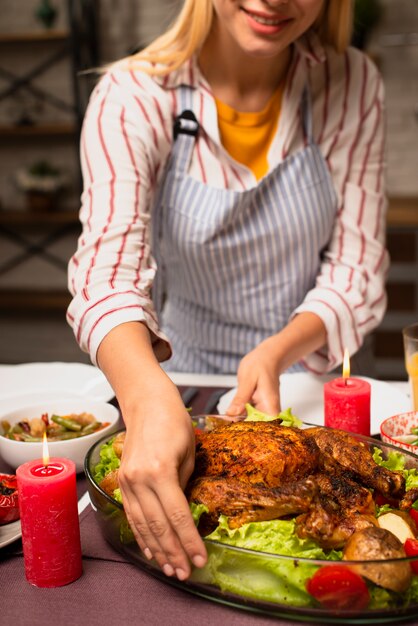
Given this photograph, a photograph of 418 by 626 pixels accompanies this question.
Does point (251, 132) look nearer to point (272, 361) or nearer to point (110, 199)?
point (110, 199)

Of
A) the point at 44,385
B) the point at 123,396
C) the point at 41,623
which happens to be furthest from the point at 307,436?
the point at 44,385

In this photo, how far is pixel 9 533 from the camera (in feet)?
3.44

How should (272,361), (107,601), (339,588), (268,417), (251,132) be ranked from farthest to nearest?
1. (251,132)
2. (272,361)
3. (268,417)
4. (107,601)
5. (339,588)

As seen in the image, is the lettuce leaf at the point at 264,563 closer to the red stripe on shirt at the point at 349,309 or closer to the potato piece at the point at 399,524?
the potato piece at the point at 399,524

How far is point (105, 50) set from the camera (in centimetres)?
496

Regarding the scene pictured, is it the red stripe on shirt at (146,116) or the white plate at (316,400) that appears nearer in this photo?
the white plate at (316,400)

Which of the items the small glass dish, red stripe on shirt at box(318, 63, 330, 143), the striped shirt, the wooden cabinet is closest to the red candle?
the small glass dish

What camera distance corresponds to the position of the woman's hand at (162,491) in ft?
2.82

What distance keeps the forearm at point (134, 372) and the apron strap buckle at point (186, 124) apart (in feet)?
2.15

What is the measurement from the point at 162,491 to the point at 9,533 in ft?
0.99

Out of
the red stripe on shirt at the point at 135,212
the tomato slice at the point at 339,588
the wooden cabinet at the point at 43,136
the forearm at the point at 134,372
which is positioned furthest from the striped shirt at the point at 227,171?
the wooden cabinet at the point at 43,136

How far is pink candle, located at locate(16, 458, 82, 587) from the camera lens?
36.3 inches

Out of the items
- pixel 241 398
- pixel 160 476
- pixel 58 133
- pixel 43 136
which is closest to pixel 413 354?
pixel 241 398

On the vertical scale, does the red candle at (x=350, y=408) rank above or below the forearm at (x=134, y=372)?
below
